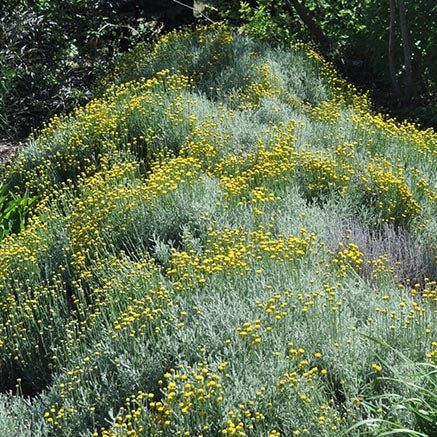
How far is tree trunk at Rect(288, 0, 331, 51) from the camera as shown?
10.0 m

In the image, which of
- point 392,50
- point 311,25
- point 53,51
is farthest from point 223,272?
point 53,51

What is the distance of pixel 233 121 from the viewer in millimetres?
7102

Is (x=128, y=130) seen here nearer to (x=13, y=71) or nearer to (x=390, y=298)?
(x=13, y=71)

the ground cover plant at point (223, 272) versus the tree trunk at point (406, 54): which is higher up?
the tree trunk at point (406, 54)

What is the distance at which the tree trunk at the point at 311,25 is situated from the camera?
10039 mm

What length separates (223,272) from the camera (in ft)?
15.7

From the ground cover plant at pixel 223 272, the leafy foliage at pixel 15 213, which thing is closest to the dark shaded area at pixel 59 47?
the ground cover plant at pixel 223 272

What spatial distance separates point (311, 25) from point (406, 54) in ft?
5.39

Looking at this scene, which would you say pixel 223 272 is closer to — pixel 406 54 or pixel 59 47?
pixel 406 54

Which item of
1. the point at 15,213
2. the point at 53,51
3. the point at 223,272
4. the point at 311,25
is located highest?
the point at 311,25

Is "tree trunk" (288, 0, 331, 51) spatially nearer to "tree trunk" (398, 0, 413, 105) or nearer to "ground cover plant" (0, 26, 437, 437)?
"tree trunk" (398, 0, 413, 105)

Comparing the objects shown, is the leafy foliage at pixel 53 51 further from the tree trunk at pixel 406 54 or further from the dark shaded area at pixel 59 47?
the tree trunk at pixel 406 54

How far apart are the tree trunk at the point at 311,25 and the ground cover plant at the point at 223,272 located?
2204 millimetres

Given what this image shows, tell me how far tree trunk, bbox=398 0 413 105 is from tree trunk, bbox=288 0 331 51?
1298 millimetres
